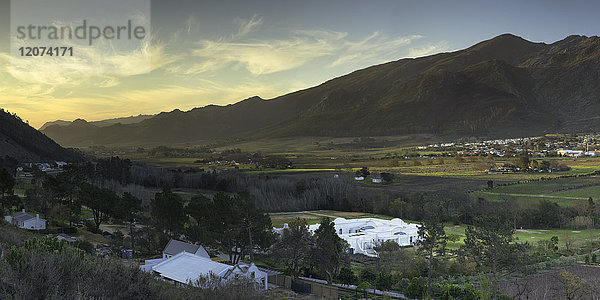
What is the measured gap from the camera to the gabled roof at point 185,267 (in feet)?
76.2

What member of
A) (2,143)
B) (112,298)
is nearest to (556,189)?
(112,298)

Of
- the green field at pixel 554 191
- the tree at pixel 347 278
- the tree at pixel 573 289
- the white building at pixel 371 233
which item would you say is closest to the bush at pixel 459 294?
the tree at pixel 573 289

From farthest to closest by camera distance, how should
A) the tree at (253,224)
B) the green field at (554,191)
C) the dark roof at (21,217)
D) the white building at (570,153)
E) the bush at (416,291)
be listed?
the white building at (570,153), the green field at (554,191), the dark roof at (21,217), the tree at (253,224), the bush at (416,291)

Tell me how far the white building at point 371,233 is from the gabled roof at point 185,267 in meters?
15.1

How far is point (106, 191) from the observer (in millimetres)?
40344

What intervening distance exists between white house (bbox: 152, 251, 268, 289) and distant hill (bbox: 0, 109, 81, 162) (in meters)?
73.2

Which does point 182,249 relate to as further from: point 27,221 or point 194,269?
point 27,221

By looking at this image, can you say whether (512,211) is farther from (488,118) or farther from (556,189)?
(488,118)

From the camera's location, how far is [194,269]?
78.7 ft

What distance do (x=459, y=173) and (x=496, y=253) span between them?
64146 mm

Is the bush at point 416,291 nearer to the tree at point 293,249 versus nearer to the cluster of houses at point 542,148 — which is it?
the tree at point 293,249

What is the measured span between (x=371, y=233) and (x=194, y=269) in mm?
22148

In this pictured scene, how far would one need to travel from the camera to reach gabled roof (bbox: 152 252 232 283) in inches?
915

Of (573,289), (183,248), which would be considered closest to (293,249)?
(183,248)
